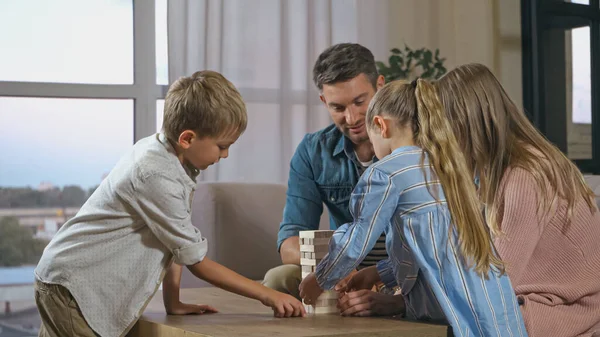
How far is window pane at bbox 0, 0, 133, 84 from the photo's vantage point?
3902 millimetres

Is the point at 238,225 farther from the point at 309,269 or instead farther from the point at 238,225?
the point at 309,269

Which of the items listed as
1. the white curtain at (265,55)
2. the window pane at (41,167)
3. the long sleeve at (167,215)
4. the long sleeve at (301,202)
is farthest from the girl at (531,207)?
the window pane at (41,167)

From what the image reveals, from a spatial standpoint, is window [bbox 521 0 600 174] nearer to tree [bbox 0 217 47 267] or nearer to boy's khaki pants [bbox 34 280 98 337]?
tree [bbox 0 217 47 267]

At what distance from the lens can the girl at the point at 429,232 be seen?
1497 millimetres

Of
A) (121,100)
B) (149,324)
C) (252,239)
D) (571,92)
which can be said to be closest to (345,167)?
(252,239)

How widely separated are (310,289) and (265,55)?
8.55 ft

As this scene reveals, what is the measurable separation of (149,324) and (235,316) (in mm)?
173

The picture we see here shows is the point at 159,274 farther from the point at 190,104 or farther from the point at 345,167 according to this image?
the point at 345,167

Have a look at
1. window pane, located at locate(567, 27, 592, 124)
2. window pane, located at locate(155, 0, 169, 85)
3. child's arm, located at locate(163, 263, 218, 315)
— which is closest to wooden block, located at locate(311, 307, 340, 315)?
child's arm, located at locate(163, 263, 218, 315)

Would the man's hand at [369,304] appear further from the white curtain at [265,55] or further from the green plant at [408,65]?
the green plant at [408,65]

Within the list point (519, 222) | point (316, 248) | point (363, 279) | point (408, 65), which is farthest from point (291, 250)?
point (408, 65)

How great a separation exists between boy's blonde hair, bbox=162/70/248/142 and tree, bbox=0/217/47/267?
2.44m

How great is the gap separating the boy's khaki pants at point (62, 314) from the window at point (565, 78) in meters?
3.25

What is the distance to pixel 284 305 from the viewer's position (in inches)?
63.0
